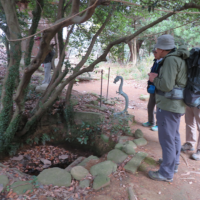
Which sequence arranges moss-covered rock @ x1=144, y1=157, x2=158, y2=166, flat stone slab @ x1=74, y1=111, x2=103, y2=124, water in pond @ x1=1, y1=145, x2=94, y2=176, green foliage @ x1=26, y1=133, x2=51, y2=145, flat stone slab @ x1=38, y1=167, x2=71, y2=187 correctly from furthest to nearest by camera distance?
flat stone slab @ x1=74, y1=111, x2=103, y2=124 < green foliage @ x1=26, y1=133, x2=51, y2=145 < water in pond @ x1=1, y1=145, x2=94, y2=176 < moss-covered rock @ x1=144, y1=157, x2=158, y2=166 < flat stone slab @ x1=38, y1=167, x2=71, y2=187

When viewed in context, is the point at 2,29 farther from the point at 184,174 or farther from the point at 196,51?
the point at 184,174

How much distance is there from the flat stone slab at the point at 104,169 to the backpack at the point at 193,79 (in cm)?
144

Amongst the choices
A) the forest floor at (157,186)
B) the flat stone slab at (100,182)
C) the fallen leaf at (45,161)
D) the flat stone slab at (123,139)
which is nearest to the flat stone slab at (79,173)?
the flat stone slab at (100,182)

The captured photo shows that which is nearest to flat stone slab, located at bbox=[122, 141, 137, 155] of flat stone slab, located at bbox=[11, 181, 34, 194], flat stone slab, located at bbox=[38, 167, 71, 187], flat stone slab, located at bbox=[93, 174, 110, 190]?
flat stone slab, located at bbox=[93, 174, 110, 190]

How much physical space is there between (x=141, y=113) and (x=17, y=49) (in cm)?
401

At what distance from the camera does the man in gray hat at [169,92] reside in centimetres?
200

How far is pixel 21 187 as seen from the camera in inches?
87.0

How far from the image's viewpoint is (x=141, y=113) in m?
5.47

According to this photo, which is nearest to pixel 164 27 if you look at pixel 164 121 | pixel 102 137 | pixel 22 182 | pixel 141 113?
Answer: pixel 141 113

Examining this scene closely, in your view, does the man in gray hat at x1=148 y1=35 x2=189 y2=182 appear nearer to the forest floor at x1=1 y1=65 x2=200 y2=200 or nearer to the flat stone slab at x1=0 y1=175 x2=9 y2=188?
the forest floor at x1=1 y1=65 x2=200 y2=200

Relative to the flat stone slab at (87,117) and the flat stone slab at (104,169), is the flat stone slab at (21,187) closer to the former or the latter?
the flat stone slab at (104,169)

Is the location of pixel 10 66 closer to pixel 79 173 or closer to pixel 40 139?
pixel 40 139

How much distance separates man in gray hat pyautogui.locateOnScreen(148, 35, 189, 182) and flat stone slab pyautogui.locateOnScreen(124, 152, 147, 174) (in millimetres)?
465

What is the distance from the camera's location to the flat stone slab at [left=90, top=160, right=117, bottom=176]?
2.51 m
